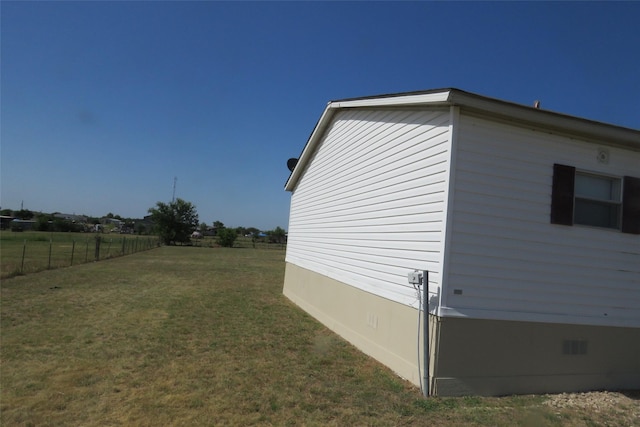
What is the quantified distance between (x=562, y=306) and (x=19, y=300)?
11.6 meters

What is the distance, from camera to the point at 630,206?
5.41 metres

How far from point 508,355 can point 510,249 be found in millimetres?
1301

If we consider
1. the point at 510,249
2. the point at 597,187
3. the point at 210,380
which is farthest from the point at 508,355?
the point at 210,380

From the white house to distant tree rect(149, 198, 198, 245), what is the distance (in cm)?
5859

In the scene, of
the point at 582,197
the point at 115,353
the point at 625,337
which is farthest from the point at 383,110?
the point at 115,353

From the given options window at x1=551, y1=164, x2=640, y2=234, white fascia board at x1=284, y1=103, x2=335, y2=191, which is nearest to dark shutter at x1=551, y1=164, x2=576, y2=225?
window at x1=551, y1=164, x2=640, y2=234

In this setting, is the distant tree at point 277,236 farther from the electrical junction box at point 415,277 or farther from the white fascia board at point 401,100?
the electrical junction box at point 415,277

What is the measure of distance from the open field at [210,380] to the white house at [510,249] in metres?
0.38

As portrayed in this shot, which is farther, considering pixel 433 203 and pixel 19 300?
pixel 19 300

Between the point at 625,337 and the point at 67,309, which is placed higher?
the point at 625,337

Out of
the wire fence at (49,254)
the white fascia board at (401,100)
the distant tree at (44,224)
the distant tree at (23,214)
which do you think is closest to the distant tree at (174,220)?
the wire fence at (49,254)

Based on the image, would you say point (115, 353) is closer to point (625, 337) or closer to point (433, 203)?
point (433, 203)

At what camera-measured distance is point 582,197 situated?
17.3ft

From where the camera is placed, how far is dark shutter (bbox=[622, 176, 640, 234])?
5.38 metres
